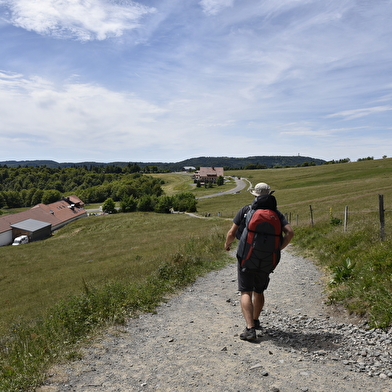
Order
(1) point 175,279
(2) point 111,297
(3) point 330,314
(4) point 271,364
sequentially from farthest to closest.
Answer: (1) point 175,279 < (2) point 111,297 < (3) point 330,314 < (4) point 271,364

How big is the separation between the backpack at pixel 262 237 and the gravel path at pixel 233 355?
136cm

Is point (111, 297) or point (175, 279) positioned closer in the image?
point (111, 297)

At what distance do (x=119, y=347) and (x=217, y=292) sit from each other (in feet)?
13.1

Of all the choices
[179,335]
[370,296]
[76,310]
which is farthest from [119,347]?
[370,296]

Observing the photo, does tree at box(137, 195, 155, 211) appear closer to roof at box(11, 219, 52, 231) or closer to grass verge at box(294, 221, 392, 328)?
roof at box(11, 219, 52, 231)

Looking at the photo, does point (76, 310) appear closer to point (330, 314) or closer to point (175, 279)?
point (175, 279)

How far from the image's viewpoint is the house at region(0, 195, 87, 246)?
2680 inches

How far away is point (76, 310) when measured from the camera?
667cm

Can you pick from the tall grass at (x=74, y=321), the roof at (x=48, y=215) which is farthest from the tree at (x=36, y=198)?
the tall grass at (x=74, y=321)

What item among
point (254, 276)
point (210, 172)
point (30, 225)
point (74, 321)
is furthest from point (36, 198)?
point (254, 276)

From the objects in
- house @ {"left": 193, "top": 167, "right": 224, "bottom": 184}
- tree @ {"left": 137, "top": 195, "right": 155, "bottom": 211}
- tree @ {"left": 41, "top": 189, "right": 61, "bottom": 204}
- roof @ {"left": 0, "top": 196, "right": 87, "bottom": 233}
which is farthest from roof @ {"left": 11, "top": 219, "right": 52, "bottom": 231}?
house @ {"left": 193, "top": 167, "right": 224, "bottom": 184}

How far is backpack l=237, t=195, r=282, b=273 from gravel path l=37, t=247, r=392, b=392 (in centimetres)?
136

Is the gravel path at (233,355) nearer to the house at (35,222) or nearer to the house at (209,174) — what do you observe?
the house at (35,222)

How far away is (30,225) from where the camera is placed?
235ft
